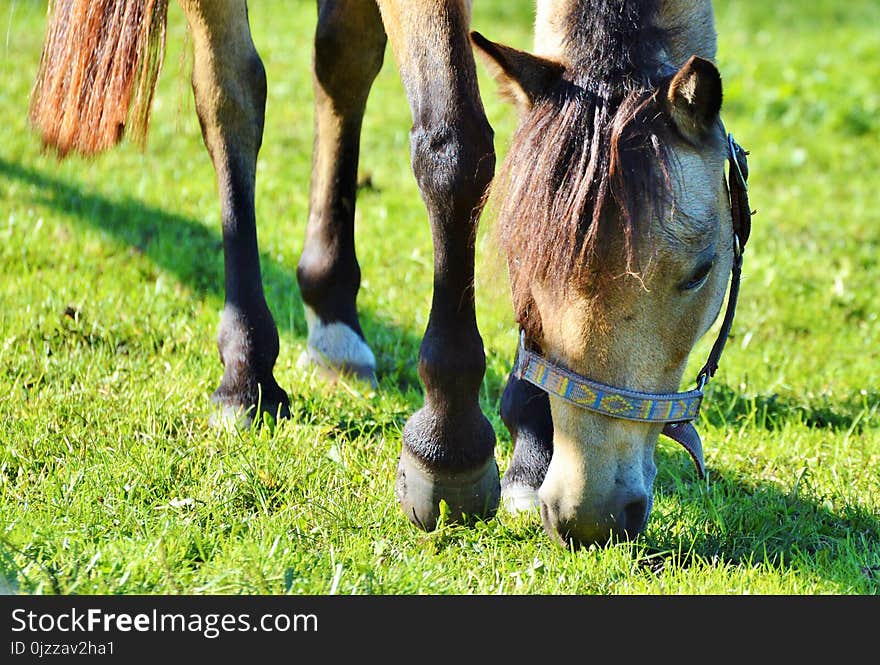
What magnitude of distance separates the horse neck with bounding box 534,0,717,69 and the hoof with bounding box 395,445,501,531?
1020 millimetres

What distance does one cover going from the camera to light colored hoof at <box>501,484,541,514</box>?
3029 mm

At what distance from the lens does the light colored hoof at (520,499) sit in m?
3.03

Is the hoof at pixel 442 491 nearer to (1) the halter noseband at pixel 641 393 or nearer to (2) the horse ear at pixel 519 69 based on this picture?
(1) the halter noseband at pixel 641 393

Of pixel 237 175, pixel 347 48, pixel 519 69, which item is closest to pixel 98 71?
Result: pixel 237 175

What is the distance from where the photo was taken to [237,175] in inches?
145

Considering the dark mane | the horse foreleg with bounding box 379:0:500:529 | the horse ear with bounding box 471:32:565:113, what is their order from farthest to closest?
1. the horse foreleg with bounding box 379:0:500:529
2. the horse ear with bounding box 471:32:565:113
3. the dark mane

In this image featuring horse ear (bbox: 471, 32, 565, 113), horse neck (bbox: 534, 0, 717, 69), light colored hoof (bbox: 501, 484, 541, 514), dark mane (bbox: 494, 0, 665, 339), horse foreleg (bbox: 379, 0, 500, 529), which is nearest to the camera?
dark mane (bbox: 494, 0, 665, 339)

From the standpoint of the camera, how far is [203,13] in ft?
11.7

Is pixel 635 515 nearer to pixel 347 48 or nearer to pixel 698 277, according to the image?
pixel 698 277

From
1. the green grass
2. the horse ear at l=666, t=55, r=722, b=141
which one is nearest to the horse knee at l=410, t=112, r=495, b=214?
the green grass

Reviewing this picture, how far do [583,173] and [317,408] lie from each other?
1564 mm

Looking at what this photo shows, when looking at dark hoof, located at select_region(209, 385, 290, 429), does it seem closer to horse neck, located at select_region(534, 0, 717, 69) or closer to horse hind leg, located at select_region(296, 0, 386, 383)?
horse hind leg, located at select_region(296, 0, 386, 383)
